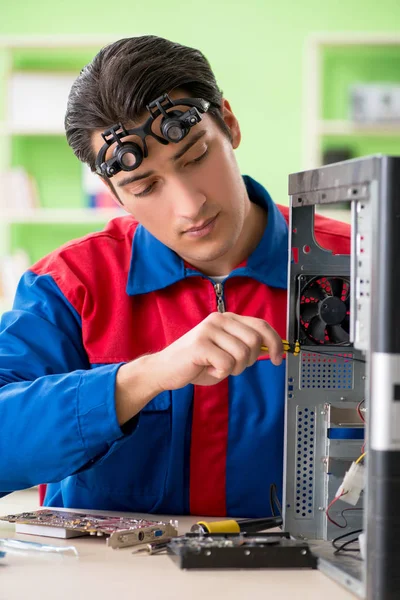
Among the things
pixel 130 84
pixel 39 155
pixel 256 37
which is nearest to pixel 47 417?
pixel 130 84

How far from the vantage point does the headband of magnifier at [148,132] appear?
1.58 meters

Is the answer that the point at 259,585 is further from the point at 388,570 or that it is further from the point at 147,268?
the point at 147,268

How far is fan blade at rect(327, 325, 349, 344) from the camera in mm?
1402

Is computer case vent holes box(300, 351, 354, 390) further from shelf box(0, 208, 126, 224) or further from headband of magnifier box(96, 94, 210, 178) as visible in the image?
shelf box(0, 208, 126, 224)

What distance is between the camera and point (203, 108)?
5.49 feet

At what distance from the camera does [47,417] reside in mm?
1494

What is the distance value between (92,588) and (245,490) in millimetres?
662

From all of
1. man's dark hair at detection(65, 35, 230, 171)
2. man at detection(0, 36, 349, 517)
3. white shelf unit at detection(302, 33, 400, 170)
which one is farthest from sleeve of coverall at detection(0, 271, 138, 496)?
white shelf unit at detection(302, 33, 400, 170)

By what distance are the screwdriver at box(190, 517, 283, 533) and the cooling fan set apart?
0.92ft

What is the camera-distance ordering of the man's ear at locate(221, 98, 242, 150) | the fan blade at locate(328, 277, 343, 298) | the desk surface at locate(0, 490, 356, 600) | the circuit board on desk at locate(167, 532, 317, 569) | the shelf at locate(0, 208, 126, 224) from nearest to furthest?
the desk surface at locate(0, 490, 356, 600) < the circuit board on desk at locate(167, 532, 317, 569) < the fan blade at locate(328, 277, 343, 298) < the man's ear at locate(221, 98, 242, 150) < the shelf at locate(0, 208, 126, 224)

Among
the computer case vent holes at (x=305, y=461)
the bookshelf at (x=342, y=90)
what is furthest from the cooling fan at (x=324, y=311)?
the bookshelf at (x=342, y=90)

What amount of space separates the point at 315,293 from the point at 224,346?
7.5 inches

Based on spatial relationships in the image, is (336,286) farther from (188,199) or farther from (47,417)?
(47,417)

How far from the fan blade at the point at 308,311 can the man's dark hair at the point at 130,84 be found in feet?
1.55
